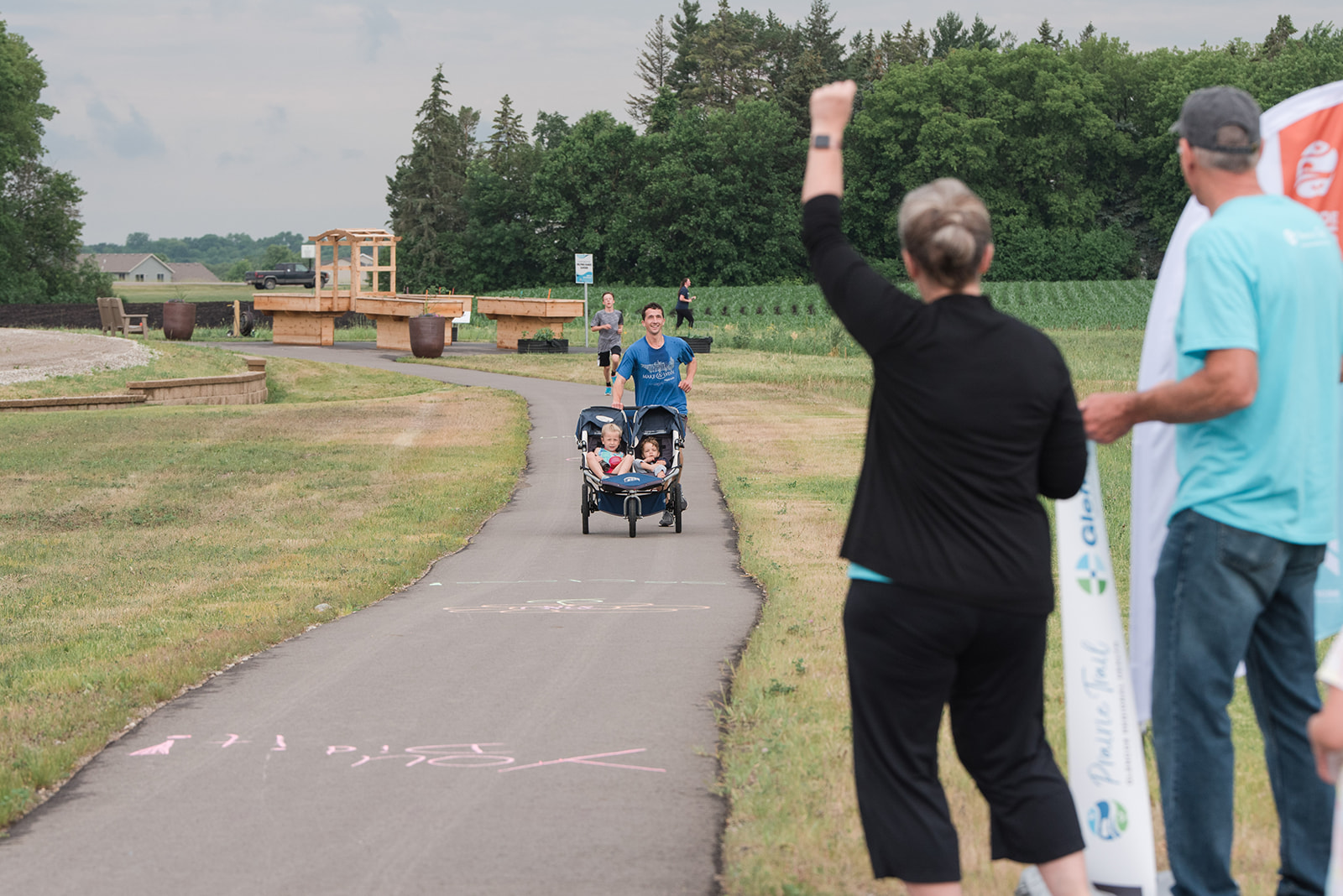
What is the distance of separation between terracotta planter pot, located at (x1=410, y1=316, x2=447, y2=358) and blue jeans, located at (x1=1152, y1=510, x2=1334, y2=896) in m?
39.2

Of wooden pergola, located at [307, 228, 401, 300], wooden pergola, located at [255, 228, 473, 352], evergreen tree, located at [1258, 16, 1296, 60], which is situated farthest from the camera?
evergreen tree, located at [1258, 16, 1296, 60]

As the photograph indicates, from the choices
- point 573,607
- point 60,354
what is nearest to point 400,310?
point 60,354

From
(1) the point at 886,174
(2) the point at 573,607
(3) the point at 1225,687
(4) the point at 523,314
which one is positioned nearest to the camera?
(3) the point at 1225,687

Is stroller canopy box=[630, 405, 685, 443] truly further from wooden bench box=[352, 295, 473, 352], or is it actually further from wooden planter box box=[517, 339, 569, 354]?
wooden bench box=[352, 295, 473, 352]

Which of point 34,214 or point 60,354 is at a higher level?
point 34,214

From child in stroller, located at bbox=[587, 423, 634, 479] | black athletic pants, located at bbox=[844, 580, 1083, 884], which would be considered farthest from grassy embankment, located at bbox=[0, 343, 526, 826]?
black athletic pants, located at bbox=[844, 580, 1083, 884]

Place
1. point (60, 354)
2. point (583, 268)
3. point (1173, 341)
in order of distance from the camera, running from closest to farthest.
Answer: point (1173, 341)
point (60, 354)
point (583, 268)

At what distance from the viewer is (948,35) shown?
126 metres

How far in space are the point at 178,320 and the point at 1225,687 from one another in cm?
5135

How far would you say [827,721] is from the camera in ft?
19.7

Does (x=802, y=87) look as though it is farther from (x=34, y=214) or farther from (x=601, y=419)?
(x=601, y=419)

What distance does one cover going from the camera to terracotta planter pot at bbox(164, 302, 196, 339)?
50719mm

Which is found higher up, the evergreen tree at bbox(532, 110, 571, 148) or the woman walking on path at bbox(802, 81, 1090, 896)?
the evergreen tree at bbox(532, 110, 571, 148)

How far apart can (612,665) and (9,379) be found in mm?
25877
